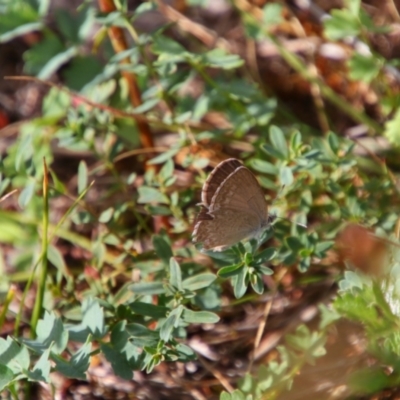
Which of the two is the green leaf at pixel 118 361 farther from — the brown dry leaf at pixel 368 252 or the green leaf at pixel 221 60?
the green leaf at pixel 221 60

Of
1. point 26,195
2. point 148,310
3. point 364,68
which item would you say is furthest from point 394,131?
point 26,195

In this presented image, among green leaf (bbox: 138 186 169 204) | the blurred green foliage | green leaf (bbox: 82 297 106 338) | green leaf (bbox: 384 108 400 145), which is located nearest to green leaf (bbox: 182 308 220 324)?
the blurred green foliage

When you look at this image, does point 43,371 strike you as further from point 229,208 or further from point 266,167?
point 266,167

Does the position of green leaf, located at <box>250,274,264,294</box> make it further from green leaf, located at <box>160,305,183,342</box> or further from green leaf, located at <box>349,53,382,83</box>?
green leaf, located at <box>349,53,382,83</box>

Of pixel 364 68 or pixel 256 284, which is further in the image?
pixel 364 68

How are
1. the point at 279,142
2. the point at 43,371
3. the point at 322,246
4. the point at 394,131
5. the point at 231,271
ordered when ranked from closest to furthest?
the point at 43,371 → the point at 231,271 → the point at 322,246 → the point at 279,142 → the point at 394,131

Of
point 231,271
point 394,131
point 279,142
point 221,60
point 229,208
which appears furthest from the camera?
point 394,131
